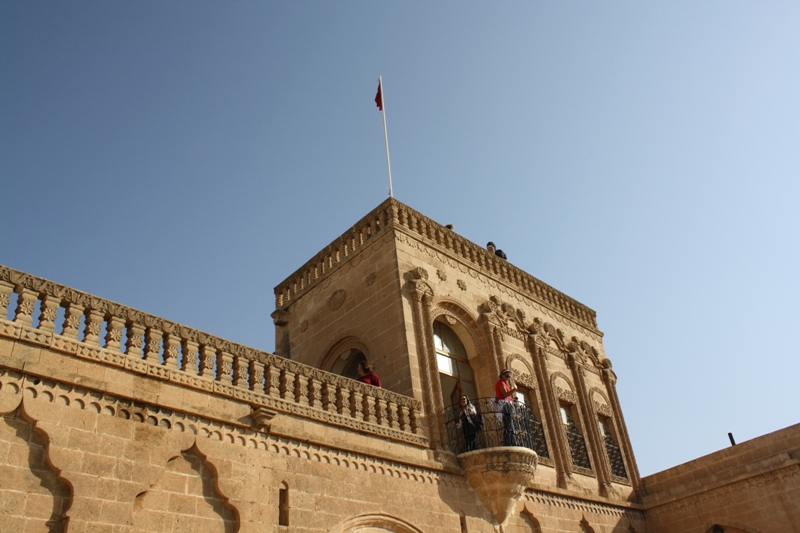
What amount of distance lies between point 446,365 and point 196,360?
5.21m

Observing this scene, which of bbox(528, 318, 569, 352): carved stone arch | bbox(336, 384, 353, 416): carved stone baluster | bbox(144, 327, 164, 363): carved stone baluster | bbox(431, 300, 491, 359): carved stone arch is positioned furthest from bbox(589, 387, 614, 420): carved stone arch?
bbox(144, 327, 164, 363): carved stone baluster

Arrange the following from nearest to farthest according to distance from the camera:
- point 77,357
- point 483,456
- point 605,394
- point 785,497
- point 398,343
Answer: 1. point 77,357
2. point 483,456
3. point 398,343
4. point 785,497
5. point 605,394

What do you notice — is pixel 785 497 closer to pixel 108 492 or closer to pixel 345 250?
pixel 345 250

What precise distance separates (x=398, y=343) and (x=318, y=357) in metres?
2.25

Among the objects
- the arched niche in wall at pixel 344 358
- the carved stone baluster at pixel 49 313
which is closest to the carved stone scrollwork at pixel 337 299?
the arched niche in wall at pixel 344 358

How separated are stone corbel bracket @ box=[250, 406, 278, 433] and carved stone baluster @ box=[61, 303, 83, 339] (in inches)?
84.7

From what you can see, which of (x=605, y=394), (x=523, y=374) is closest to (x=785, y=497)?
(x=605, y=394)

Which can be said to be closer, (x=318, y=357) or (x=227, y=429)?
(x=227, y=429)

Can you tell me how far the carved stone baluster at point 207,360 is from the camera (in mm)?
7566

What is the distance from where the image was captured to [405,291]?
11016mm

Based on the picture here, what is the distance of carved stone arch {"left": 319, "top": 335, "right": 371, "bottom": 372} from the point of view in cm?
1152

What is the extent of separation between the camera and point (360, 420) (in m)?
8.97

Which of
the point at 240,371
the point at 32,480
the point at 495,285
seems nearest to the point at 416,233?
the point at 495,285

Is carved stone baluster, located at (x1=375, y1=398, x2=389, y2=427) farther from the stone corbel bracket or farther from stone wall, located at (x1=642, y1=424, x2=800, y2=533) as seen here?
stone wall, located at (x1=642, y1=424, x2=800, y2=533)
